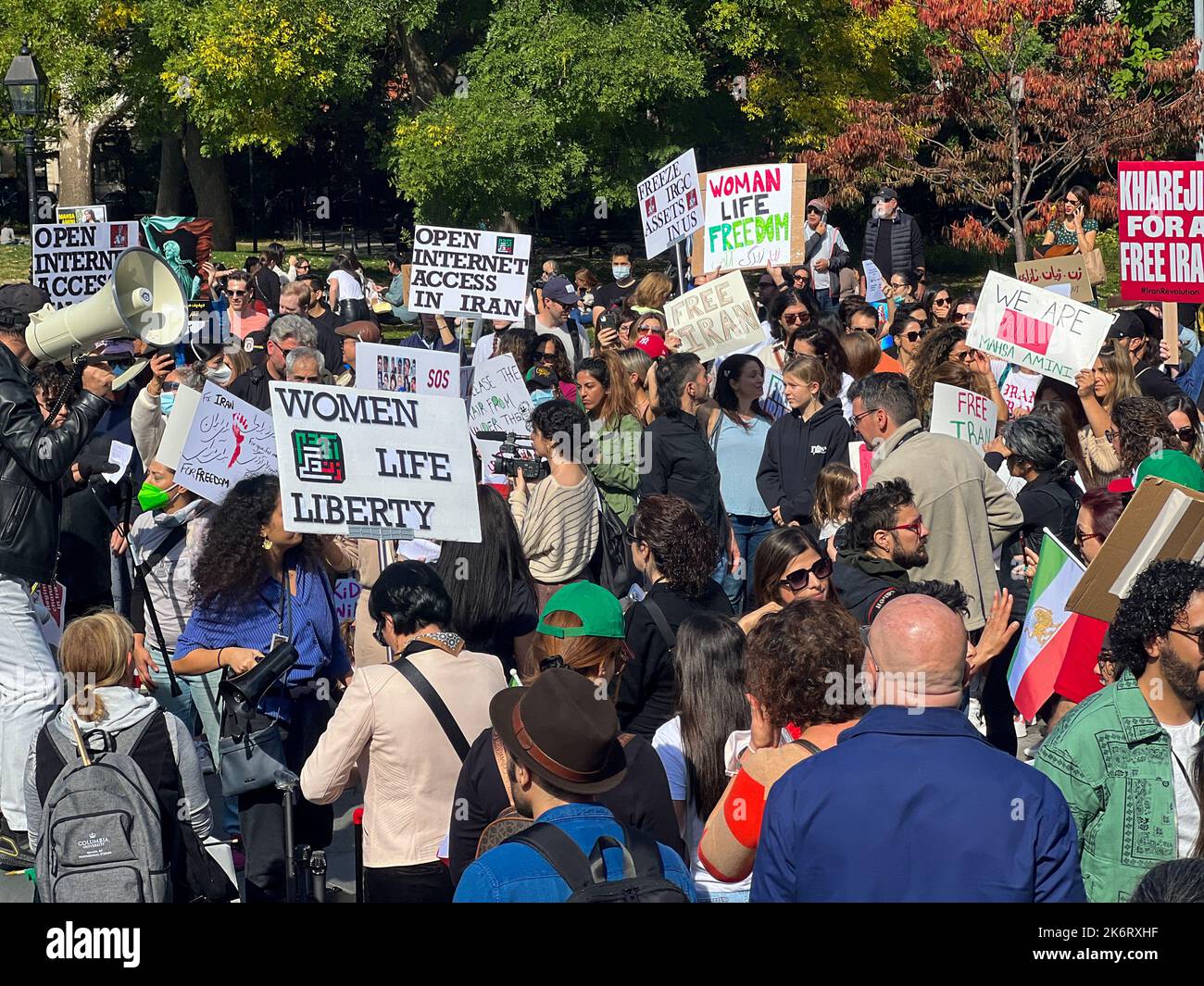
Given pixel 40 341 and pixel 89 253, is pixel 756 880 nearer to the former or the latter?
pixel 40 341

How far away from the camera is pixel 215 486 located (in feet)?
23.7

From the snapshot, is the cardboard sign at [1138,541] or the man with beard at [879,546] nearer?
the cardboard sign at [1138,541]

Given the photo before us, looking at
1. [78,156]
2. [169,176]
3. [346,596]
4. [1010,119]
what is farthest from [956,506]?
[169,176]

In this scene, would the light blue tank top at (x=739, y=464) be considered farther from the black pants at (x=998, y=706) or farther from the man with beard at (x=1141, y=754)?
the man with beard at (x=1141, y=754)

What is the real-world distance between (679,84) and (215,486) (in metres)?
18.8

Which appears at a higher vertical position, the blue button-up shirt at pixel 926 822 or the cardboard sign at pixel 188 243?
the cardboard sign at pixel 188 243

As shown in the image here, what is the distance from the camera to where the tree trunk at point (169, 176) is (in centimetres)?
3225

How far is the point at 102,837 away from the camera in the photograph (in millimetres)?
4891

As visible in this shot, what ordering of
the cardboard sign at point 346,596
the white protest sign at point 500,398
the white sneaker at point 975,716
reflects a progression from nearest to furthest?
the cardboard sign at point 346,596 < the white sneaker at point 975,716 < the white protest sign at point 500,398

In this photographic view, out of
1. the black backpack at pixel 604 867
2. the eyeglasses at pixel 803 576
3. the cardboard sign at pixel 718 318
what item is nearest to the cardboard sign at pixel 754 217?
the cardboard sign at pixel 718 318

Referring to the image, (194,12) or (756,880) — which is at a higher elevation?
(194,12)

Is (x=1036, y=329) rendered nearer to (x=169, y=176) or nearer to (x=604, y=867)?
(x=604, y=867)

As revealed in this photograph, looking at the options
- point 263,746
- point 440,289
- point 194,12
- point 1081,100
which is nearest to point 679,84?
point 1081,100

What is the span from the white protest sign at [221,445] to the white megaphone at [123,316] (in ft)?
1.22
